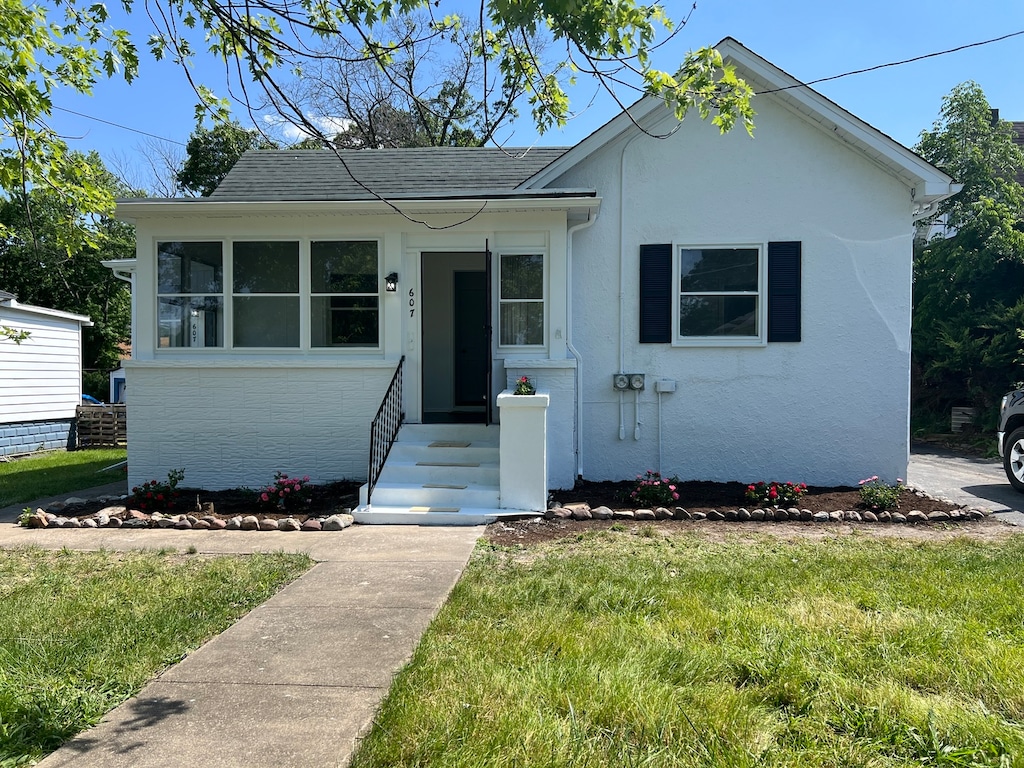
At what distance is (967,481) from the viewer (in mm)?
10227

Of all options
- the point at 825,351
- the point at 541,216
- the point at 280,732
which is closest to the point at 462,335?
the point at 541,216

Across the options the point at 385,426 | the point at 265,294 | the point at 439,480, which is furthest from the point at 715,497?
the point at 265,294

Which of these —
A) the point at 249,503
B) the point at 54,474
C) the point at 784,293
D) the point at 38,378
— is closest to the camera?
the point at 249,503

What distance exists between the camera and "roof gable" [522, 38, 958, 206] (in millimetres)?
8836

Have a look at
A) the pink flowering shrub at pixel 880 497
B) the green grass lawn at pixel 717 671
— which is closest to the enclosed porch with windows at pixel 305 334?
the pink flowering shrub at pixel 880 497

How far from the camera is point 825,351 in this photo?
9250mm

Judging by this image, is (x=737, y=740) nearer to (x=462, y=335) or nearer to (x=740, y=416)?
(x=740, y=416)

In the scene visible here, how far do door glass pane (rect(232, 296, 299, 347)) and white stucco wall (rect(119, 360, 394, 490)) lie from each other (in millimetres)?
427

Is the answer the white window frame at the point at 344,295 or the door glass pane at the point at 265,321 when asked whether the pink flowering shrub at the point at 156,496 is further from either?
the white window frame at the point at 344,295

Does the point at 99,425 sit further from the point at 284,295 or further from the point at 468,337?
the point at 468,337

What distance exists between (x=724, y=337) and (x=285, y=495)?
5.90 m

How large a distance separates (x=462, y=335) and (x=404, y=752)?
9.26 meters

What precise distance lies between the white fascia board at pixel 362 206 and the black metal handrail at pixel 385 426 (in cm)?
192

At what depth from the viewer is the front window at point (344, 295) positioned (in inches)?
361
